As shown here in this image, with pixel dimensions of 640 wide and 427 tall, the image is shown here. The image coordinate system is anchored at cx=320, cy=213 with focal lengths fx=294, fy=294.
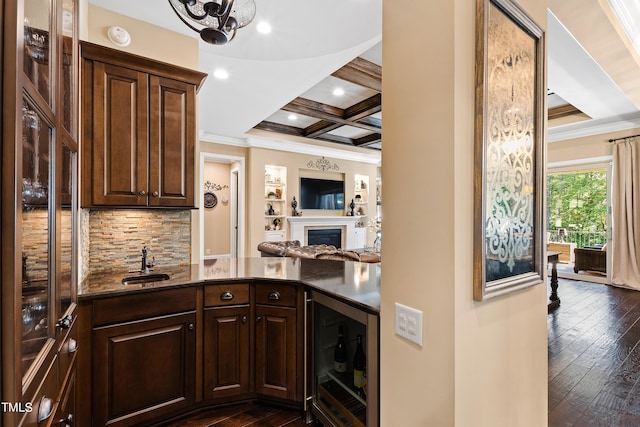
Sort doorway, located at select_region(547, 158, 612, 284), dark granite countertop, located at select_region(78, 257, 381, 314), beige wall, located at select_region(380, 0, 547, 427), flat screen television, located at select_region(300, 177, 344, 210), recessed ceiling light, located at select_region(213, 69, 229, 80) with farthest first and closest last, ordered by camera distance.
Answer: flat screen television, located at select_region(300, 177, 344, 210), doorway, located at select_region(547, 158, 612, 284), recessed ceiling light, located at select_region(213, 69, 229, 80), dark granite countertop, located at select_region(78, 257, 381, 314), beige wall, located at select_region(380, 0, 547, 427)

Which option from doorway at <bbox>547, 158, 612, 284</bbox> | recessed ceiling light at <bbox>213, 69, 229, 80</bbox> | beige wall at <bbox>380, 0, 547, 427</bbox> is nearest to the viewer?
beige wall at <bbox>380, 0, 547, 427</bbox>

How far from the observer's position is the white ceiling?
2338 mm

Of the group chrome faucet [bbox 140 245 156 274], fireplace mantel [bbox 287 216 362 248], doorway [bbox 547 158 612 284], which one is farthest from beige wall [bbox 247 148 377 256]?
doorway [bbox 547 158 612 284]

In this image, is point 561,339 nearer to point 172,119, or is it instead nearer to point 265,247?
point 265,247

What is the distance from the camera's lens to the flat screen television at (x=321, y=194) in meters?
7.48

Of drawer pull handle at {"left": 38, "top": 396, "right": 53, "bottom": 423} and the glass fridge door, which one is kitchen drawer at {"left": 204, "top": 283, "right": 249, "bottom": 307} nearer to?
the glass fridge door

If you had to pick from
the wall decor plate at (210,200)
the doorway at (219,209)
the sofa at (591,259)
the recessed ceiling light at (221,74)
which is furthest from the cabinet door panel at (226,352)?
the sofa at (591,259)

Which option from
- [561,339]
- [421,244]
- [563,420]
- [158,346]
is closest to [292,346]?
[158,346]

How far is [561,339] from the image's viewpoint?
3.16 metres

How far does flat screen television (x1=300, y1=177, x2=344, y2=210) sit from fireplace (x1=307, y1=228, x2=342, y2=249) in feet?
1.98

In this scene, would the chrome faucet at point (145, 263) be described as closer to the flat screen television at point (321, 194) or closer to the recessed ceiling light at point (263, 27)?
the recessed ceiling light at point (263, 27)

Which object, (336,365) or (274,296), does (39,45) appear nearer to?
(274,296)

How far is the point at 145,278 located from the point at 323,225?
5637 mm

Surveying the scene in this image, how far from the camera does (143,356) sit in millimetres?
1817
